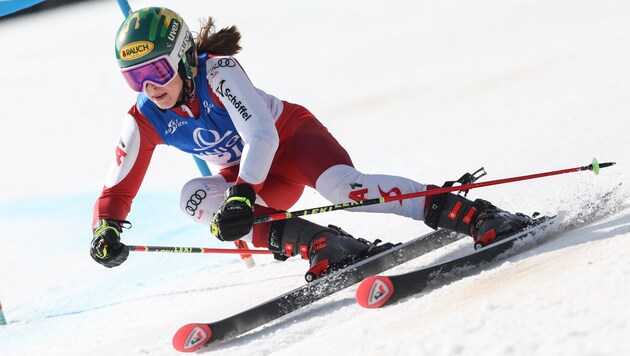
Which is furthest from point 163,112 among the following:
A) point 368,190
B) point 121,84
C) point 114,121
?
point 121,84

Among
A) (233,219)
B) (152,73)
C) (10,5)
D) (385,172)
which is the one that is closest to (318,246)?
(233,219)

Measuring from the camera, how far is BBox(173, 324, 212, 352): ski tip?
3.12 metres

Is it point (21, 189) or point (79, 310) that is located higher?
point (21, 189)

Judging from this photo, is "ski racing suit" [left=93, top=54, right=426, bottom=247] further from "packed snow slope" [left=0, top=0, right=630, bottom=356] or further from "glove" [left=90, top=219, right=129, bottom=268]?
"packed snow slope" [left=0, top=0, right=630, bottom=356]

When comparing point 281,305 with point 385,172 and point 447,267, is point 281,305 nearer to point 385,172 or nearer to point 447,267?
point 447,267

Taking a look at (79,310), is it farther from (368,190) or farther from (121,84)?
(121,84)

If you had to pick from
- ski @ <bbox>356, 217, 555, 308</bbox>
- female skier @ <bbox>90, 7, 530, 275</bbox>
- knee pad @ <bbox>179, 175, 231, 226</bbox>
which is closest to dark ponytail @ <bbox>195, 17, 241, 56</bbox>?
female skier @ <bbox>90, 7, 530, 275</bbox>

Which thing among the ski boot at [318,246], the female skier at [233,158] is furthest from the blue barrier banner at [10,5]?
the ski boot at [318,246]

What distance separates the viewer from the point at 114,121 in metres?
10.9

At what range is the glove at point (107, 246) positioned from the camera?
3.56 m

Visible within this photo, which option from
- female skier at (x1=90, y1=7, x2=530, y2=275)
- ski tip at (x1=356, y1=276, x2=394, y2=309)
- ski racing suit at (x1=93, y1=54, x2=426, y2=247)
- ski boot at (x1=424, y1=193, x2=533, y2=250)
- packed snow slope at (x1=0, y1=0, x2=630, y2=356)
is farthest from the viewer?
ski racing suit at (x1=93, y1=54, x2=426, y2=247)

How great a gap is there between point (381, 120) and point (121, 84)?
5.78m

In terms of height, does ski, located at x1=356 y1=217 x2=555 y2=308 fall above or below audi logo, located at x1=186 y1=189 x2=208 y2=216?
below

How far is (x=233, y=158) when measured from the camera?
3908 mm
